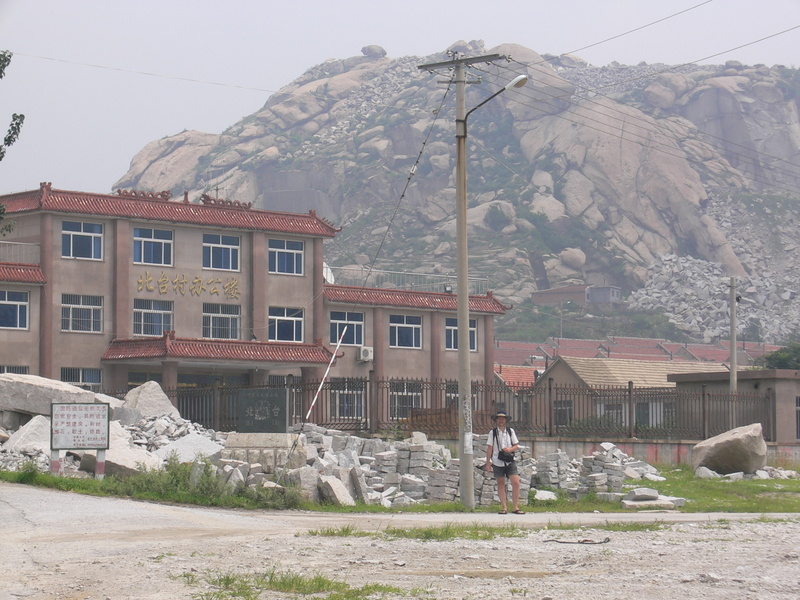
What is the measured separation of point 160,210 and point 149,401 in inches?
722

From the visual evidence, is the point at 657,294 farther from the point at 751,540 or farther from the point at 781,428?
the point at 751,540

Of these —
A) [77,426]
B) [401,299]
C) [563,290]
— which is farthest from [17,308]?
[563,290]

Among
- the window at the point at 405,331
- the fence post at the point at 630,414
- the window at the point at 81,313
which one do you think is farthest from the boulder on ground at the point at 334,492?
the window at the point at 405,331

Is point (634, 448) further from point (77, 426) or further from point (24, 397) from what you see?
point (77, 426)

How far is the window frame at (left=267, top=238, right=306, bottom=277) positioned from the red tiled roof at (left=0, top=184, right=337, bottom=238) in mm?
846

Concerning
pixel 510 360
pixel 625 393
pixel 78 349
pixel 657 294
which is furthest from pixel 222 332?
pixel 657 294

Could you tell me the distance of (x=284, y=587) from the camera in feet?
32.6

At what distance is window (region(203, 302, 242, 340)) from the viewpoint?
49.6 metres

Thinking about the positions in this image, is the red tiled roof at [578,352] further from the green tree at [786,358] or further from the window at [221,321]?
the window at [221,321]

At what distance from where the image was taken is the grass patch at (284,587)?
9549 mm

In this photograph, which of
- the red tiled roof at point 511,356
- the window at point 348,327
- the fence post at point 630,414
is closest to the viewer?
the fence post at point 630,414

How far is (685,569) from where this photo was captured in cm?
1159

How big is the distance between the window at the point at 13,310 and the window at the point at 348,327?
14.2m

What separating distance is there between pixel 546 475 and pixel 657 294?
575 ft
